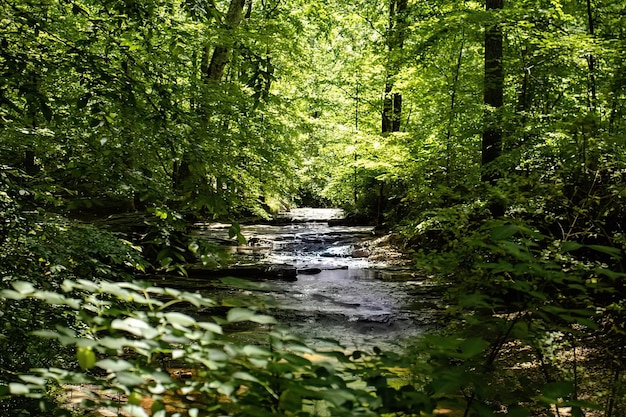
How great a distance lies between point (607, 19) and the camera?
22.7ft

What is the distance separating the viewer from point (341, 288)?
9.32m

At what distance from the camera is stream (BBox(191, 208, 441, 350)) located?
6758 millimetres

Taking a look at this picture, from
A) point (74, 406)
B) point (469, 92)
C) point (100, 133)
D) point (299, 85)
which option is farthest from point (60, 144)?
point (299, 85)

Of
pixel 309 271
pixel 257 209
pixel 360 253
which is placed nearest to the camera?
pixel 309 271

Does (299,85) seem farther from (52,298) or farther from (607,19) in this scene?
(52,298)

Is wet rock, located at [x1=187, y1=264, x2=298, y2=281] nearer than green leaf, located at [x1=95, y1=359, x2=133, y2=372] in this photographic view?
No

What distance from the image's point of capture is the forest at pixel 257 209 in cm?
127

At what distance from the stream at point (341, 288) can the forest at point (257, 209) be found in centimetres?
45

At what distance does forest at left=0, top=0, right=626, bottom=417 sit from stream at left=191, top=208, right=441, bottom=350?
452 mm

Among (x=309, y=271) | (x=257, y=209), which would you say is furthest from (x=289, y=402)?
(x=257, y=209)

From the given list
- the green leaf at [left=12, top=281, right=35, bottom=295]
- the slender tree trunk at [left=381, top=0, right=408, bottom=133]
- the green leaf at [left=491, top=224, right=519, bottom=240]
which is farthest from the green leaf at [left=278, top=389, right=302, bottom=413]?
the slender tree trunk at [left=381, top=0, right=408, bottom=133]

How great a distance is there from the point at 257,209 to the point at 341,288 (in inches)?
160

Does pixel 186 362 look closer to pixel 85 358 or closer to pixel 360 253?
pixel 85 358

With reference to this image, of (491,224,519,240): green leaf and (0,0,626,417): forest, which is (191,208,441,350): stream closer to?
(0,0,626,417): forest
